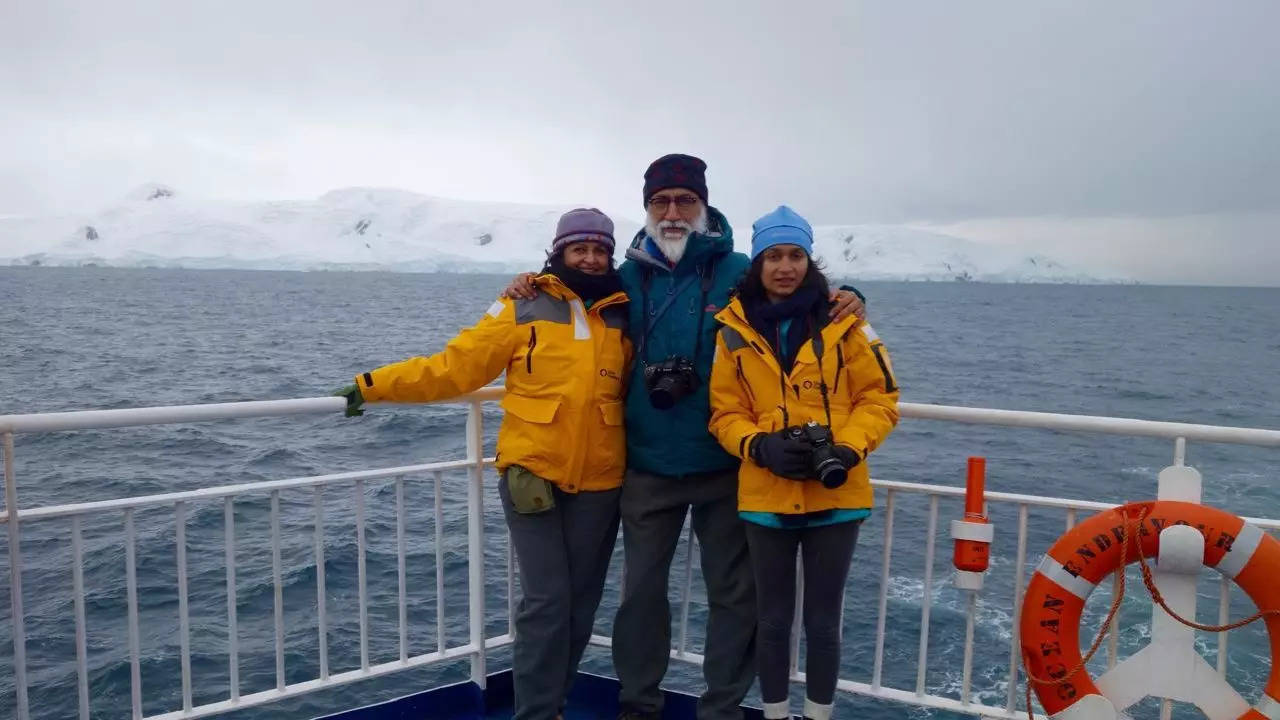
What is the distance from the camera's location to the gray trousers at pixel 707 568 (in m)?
2.88

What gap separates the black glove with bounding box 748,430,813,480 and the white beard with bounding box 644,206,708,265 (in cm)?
69

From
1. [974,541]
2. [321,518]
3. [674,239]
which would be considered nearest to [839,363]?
[674,239]

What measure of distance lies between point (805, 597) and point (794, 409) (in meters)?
0.58

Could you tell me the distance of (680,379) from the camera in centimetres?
270

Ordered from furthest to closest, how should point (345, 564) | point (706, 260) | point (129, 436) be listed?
point (129, 436), point (345, 564), point (706, 260)

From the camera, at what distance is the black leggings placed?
2715mm

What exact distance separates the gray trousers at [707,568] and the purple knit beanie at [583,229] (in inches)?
29.9

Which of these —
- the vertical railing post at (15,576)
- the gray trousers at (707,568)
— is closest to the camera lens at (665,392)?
the gray trousers at (707,568)

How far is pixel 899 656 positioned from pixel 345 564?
541cm

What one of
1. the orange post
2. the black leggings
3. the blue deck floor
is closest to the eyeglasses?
the black leggings

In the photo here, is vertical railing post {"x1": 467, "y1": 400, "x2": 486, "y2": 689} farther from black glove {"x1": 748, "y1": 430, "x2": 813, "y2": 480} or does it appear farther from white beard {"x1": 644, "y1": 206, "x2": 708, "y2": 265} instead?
black glove {"x1": 748, "y1": 430, "x2": 813, "y2": 480}

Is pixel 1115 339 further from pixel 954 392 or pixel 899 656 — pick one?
pixel 899 656

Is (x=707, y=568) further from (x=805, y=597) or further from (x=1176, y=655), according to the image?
(x=1176, y=655)

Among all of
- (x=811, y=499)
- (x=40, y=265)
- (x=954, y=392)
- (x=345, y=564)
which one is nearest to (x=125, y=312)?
(x=954, y=392)
